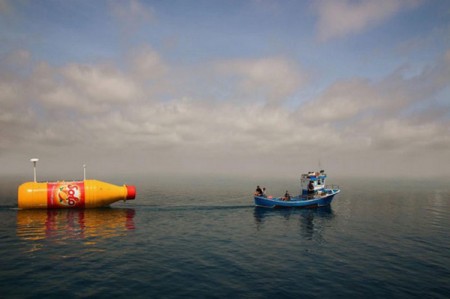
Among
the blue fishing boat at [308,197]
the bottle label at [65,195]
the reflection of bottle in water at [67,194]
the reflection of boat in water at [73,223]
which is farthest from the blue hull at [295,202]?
the bottle label at [65,195]

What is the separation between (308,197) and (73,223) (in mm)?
39704

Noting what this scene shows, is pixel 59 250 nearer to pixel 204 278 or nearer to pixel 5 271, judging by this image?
pixel 5 271

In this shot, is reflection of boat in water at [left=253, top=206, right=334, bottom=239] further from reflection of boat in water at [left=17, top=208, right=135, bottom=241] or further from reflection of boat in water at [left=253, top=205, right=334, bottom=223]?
reflection of boat in water at [left=17, top=208, right=135, bottom=241]

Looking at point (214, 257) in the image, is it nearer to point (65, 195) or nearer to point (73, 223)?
point (73, 223)

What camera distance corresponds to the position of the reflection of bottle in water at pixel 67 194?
133 ft

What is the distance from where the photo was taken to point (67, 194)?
136 ft

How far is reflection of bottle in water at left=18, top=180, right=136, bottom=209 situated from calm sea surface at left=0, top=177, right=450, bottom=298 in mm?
1806

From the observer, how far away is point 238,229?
112 feet

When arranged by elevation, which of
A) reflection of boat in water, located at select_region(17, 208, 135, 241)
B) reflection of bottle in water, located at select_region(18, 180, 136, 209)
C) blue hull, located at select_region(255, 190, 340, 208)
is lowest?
blue hull, located at select_region(255, 190, 340, 208)

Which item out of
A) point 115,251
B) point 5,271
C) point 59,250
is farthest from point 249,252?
point 5,271

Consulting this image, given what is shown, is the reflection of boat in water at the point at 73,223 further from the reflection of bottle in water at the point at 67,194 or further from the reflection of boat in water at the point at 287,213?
the reflection of boat in water at the point at 287,213

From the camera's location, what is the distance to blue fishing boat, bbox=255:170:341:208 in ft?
163

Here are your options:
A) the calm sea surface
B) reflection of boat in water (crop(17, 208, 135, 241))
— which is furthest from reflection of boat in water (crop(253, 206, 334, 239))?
reflection of boat in water (crop(17, 208, 135, 241))

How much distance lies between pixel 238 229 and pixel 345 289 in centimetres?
1757
